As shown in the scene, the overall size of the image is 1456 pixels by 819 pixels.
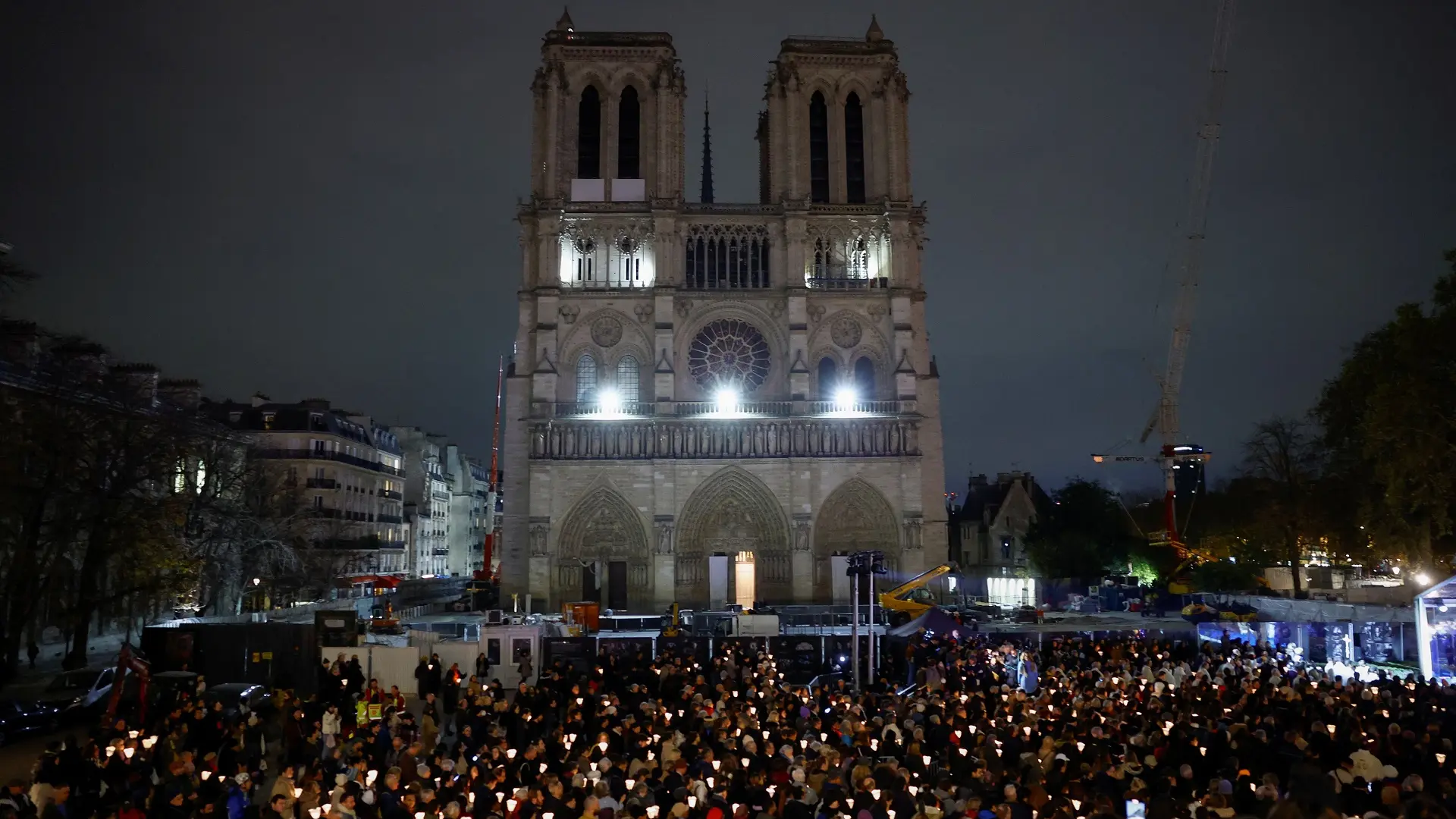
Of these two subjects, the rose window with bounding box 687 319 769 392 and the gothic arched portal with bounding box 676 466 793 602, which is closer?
the gothic arched portal with bounding box 676 466 793 602

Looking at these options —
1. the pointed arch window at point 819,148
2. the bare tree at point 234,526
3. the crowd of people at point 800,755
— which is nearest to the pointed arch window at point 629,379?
the pointed arch window at point 819,148

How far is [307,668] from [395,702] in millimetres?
8148

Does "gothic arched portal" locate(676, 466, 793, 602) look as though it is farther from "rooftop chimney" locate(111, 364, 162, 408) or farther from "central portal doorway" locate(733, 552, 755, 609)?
"rooftop chimney" locate(111, 364, 162, 408)

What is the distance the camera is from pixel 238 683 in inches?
800

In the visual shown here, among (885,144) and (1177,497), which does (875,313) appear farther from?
(1177,497)

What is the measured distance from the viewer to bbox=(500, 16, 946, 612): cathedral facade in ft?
132

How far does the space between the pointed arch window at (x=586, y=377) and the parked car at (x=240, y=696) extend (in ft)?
74.0

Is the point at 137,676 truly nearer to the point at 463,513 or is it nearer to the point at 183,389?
the point at 183,389

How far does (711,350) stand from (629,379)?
3527mm

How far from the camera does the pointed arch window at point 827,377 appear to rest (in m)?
42.1

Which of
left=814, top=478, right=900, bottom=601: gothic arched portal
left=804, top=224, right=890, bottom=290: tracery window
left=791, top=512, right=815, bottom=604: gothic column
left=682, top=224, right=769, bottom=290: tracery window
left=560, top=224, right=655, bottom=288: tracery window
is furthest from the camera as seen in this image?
left=804, top=224, right=890, bottom=290: tracery window

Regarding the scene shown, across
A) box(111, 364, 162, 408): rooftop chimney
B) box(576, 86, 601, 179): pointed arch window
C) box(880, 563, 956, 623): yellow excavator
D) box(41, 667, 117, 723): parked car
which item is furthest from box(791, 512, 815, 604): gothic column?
box(41, 667, 117, 723): parked car

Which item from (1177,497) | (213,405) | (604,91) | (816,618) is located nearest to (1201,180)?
(1177,497)

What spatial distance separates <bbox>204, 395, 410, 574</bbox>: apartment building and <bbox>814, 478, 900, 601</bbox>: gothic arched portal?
20532 millimetres
